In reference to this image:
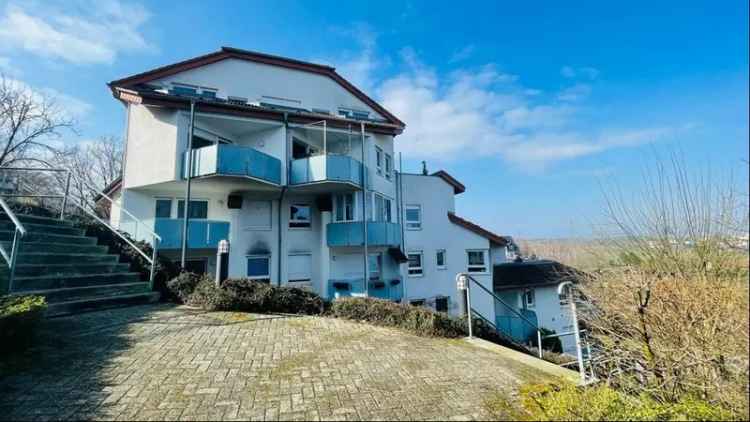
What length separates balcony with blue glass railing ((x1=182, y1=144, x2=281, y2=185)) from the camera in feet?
44.5

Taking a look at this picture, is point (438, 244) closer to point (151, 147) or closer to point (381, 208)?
point (381, 208)

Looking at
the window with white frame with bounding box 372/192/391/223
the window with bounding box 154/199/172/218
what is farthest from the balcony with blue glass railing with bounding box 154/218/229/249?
the window with white frame with bounding box 372/192/391/223

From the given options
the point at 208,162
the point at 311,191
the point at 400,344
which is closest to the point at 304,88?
the point at 311,191

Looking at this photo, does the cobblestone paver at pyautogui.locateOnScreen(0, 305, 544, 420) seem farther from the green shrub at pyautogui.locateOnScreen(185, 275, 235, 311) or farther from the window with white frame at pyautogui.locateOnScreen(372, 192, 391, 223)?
the window with white frame at pyautogui.locateOnScreen(372, 192, 391, 223)

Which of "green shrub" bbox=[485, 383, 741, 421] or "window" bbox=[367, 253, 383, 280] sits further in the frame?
"window" bbox=[367, 253, 383, 280]

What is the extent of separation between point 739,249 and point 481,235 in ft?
62.0

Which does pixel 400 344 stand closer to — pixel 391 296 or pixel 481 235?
pixel 391 296

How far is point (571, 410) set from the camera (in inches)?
128

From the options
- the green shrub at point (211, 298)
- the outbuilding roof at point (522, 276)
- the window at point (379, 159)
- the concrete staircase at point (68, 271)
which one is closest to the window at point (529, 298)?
the outbuilding roof at point (522, 276)

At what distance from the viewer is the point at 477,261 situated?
2230 centimetres

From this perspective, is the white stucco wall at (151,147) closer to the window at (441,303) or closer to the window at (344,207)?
the window at (344,207)

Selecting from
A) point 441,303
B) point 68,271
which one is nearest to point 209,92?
point 68,271

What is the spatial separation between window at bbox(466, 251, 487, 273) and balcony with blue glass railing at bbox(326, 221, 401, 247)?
7744 mm

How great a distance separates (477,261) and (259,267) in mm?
14415
